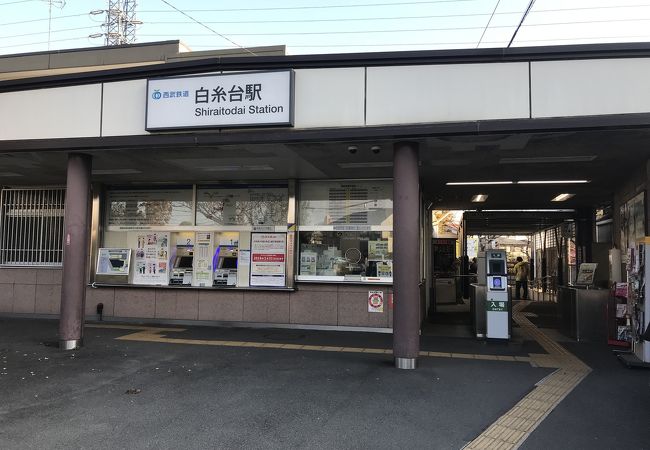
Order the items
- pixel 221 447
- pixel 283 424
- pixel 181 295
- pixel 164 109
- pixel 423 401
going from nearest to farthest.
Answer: pixel 221 447 < pixel 283 424 < pixel 423 401 < pixel 164 109 < pixel 181 295

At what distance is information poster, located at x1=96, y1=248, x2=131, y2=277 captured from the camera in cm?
1109

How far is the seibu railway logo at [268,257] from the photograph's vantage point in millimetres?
10422

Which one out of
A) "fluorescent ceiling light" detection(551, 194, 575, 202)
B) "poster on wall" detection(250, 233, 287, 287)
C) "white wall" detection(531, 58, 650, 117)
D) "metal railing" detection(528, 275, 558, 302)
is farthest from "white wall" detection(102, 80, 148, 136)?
"metal railing" detection(528, 275, 558, 302)

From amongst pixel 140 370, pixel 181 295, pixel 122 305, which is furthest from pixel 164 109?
pixel 122 305

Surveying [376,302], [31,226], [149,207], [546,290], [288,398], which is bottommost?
[288,398]

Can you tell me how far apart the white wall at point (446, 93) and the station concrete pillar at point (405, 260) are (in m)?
0.52

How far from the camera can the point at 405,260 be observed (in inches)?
270

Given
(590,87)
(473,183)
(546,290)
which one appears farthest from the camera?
(546,290)

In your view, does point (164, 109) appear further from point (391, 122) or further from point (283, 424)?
point (283, 424)

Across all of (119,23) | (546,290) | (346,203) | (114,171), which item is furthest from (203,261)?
(119,23)

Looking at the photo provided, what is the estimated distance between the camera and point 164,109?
7.38m

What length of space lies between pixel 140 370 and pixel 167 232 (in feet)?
15.7

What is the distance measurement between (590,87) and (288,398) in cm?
523

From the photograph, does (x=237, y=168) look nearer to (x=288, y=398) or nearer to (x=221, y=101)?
(x=221, y=101)
